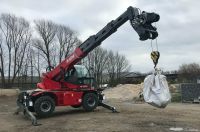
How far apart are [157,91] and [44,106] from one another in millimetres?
9589

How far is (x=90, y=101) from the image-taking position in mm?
22094

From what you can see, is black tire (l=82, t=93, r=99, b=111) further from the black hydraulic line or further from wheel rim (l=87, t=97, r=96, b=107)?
the black hydraulic line

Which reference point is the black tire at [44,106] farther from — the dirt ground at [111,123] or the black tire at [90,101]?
the black tire at [90,101]

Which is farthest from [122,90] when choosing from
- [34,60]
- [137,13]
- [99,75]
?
[99,75]

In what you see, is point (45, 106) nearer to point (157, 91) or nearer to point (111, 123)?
point (111, 123)

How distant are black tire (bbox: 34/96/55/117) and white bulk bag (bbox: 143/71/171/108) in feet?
29.7

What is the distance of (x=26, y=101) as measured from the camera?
20.2 meters

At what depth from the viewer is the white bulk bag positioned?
11.7 meters

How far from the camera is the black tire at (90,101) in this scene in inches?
859

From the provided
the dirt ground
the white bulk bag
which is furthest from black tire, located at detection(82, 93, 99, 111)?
the white bulk bag

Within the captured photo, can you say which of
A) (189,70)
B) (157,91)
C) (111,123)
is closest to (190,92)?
(111,123)

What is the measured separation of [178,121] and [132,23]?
476 cm

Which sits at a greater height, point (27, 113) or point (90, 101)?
point (90, 101)

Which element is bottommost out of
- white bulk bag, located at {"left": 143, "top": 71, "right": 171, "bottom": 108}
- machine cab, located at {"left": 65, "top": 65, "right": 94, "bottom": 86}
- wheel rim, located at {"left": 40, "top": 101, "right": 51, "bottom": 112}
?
wheel rim, located at {"left": 40, "top": 101, "right": 51, "bottom": 112}
